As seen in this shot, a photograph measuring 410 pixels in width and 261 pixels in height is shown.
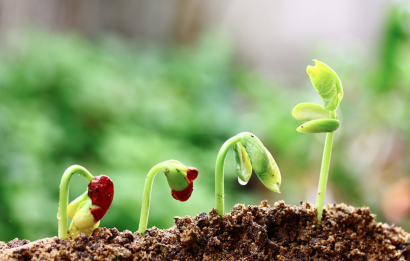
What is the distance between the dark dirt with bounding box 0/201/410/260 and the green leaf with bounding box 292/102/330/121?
12cm

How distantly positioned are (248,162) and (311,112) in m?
0.10

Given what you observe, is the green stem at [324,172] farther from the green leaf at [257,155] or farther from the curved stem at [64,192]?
the curved stem at [64,192]

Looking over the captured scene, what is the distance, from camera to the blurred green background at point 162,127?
4.93 ft

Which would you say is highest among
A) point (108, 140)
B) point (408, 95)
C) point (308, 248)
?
point (408, 95)

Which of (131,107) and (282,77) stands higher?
(282,77)

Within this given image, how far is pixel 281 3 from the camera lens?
358 centimetres

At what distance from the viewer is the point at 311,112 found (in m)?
0.42

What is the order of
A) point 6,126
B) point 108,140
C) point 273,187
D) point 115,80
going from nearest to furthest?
point 273,187
point 6,126
point 108,140
point 115,80

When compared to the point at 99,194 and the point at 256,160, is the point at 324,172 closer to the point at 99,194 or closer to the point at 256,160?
the point at 256,160

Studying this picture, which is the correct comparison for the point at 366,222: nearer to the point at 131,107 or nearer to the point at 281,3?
the point at 131,107

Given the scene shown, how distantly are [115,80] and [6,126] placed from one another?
0.90 meters

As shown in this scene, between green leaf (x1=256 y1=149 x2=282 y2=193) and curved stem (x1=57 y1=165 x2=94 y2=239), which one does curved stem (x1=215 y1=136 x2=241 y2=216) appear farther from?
curved stem (x1=57 y1=165 x2=94 y2=239)

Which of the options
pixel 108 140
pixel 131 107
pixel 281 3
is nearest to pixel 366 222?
pixel 108 140

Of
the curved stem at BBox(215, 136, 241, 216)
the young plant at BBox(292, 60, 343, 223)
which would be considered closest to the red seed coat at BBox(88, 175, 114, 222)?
the curved stem at BBox(215, 136, 241, 216)
